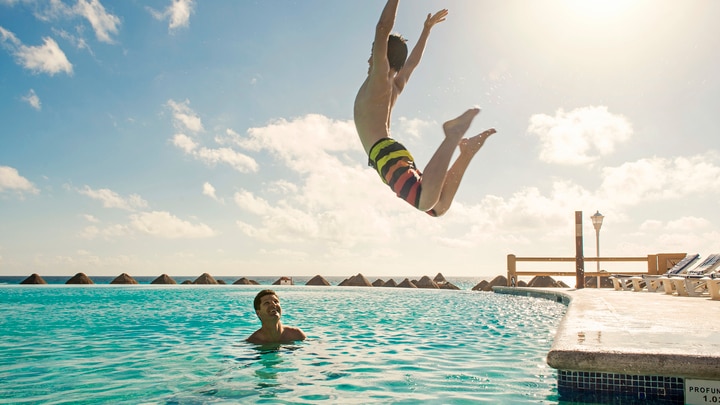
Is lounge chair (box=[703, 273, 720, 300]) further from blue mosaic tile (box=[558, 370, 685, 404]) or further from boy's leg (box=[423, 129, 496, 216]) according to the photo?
boy's leg (box=[423, 129, 496, 216])

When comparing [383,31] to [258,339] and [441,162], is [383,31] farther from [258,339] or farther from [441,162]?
[258,339]

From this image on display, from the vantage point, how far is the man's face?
7121mm

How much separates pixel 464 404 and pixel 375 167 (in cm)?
213

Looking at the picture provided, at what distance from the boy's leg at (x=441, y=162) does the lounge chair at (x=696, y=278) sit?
11.2 meters

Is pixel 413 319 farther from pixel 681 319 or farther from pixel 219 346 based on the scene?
pixel 681 319

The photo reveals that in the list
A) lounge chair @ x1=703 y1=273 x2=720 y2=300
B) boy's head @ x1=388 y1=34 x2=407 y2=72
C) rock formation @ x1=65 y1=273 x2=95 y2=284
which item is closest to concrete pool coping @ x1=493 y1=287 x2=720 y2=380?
boy's head @ x1=388 y1=34 x2=407 y2=72

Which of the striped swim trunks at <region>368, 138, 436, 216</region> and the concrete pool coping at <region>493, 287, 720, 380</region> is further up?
the striped swim trunks at <region>368, 138, 436, 216</region>

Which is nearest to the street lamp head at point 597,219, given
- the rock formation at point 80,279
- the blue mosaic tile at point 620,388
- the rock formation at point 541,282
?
the rock formation at point 541,282

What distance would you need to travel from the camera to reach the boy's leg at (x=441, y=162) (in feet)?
11.5

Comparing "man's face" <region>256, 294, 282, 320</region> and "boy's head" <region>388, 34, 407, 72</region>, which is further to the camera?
"man's face" <region>256, 294, 282, 320</region>

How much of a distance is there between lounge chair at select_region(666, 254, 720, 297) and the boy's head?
11512 millimetres

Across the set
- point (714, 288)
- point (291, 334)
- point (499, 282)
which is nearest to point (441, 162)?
point (291, 334)

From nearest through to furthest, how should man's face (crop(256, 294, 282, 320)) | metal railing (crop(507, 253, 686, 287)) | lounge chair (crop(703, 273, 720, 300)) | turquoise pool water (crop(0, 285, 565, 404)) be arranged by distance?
turquoise pool water (crop(0, 285, 565, 404)), man's face (crop(256, 294, 282, 320)), lounge chair (crop(703, 273, 720, 300)), metal railing (crop(507, 253, 686, 287))

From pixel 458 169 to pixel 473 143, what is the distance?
0.25 metres
